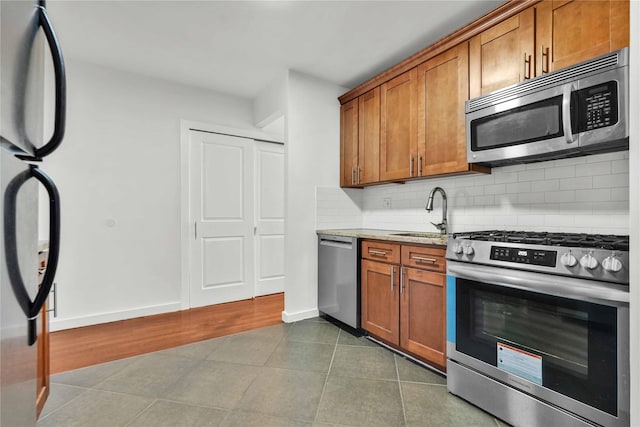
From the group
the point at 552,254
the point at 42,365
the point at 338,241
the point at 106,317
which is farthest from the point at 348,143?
the point at 106,317

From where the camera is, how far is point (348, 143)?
11.0 ft

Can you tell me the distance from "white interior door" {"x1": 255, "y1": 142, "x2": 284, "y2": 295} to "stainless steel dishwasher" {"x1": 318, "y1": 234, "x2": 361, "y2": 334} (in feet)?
3.78

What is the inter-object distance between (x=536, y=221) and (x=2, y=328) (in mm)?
2598

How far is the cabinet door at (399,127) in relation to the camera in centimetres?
262

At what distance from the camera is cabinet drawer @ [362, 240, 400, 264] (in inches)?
93.3

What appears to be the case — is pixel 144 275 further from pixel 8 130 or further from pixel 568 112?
pixel 568 112

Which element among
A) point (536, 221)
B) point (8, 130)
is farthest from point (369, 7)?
point (8, 130)

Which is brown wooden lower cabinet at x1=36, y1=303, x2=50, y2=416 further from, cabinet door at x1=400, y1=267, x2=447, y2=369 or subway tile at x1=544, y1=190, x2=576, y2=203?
subway tile at x1=544, y1=190, x2=576, y2=203

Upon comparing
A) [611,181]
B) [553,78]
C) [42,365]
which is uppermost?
[553,78]

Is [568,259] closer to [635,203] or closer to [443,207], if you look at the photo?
[635,203]

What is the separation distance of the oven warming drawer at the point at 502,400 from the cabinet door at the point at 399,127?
59.8 inches

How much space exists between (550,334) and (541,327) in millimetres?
43

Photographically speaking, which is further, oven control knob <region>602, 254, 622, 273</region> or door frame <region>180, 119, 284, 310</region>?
door frame <region>180, 119, 284, 310</region>

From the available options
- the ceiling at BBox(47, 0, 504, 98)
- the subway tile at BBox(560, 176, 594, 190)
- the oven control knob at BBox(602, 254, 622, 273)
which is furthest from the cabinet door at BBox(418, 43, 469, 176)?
the oven control knob at BBox(602, 254, 622, 273)
